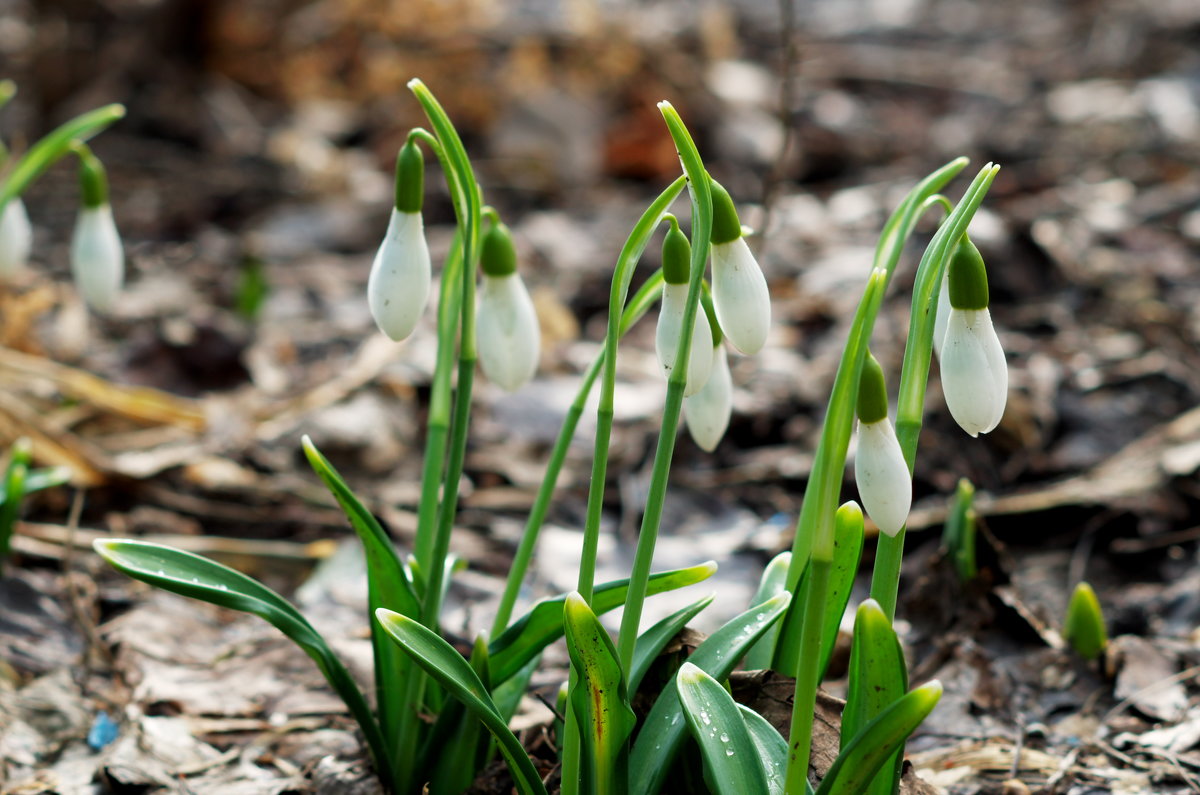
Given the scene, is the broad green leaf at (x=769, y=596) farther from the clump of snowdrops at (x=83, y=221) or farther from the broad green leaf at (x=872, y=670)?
the clump of snowdrops at (x=83, y=221)

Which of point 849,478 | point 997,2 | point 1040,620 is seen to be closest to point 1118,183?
point 849,478

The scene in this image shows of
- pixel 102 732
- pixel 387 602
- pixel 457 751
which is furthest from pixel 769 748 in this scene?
pixel 102 732

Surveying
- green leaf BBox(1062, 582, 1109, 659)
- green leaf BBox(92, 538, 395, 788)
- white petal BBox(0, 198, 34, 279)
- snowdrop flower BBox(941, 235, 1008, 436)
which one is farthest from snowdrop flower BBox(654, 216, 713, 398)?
white petal BBox(0, 198, 34, 279)

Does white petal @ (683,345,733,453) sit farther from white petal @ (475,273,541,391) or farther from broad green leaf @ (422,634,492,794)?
broad green leaf @ (422,634,492,794)

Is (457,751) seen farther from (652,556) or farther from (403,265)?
(403,265)

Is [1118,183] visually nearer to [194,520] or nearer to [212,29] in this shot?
[194,520]
